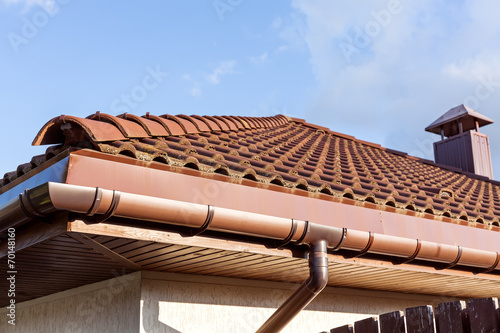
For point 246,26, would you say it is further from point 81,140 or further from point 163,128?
point 81,140

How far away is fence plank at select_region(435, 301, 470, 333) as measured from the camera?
7.94ft

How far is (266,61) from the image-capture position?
8141mm

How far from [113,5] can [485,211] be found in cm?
502

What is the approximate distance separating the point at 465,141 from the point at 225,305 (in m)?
8.73

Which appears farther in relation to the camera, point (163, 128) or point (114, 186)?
point (163, 128)

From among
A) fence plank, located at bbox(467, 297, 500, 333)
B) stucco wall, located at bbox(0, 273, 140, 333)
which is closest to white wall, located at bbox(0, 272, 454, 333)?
stucco wall, located at bbox(0, 273, 140, 333)

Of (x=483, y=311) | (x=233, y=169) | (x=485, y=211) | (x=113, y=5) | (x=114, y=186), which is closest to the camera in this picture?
(x=483, y=311)

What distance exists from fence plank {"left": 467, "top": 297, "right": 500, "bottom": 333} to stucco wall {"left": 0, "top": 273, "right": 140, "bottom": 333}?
2.65m

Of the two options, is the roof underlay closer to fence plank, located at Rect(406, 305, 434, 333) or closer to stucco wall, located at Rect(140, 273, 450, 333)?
stucco wall, located at Rect(140, 273, 450, 333)

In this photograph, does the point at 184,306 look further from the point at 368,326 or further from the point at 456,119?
the point at 456,119

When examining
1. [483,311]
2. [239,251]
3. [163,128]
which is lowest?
[483,311]

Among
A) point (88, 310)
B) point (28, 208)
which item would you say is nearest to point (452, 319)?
point (28, 208)

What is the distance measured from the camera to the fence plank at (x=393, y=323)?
105 inches

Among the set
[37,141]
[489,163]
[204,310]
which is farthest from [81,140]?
[489,163]
